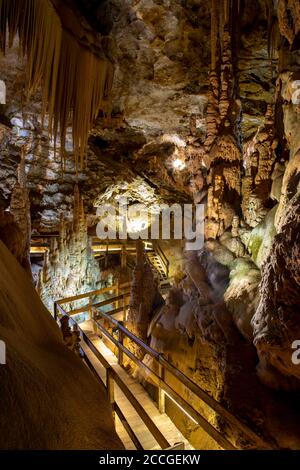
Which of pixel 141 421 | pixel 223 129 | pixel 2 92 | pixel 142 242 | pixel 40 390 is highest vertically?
pixel 2 92

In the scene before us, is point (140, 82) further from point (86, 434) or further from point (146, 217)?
point (86, 434)

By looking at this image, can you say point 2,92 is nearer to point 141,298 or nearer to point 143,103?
point 143,103

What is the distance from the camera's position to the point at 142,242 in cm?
969

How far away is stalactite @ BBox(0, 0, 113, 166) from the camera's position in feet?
15.5

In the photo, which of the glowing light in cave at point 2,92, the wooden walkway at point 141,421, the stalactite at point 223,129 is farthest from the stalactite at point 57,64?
the glowing light in cave at point 2,92

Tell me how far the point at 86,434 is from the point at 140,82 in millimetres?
11242

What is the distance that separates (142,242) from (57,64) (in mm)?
5605

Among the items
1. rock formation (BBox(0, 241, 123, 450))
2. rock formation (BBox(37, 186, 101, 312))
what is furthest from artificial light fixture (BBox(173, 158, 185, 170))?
rock formation (BBox(0, 241, 123, 450))

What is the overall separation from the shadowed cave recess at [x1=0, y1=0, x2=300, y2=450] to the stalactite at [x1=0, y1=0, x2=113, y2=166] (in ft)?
0.10

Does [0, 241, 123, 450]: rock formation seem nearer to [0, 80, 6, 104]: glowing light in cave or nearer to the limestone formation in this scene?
the limestone formation

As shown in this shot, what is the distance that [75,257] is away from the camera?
510 inches

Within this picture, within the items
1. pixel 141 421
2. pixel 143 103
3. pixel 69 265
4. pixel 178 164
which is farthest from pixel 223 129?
pixel 178 164

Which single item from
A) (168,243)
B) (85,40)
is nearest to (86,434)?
(85,40)
